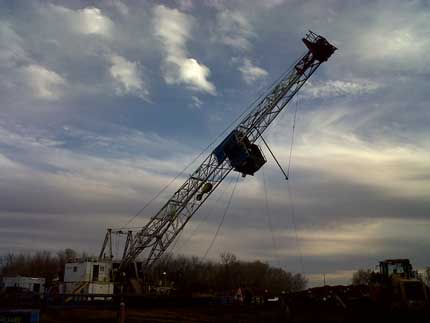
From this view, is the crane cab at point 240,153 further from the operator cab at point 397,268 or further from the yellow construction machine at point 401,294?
the yellow construction machine at point 401,294

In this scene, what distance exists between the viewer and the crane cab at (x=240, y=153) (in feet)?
137

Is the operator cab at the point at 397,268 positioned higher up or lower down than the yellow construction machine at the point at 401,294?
higher up

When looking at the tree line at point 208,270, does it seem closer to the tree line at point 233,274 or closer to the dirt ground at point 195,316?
the tree line at point 233,274

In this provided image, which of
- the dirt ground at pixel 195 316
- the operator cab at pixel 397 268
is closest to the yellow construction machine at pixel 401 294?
the operator cab at pixel 397 268

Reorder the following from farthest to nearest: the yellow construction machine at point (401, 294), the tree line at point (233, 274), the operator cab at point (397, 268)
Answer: the tree line at point (233, 274)
the operator cab at point (397, 268)
the yellow construction machine at point (401, 294)

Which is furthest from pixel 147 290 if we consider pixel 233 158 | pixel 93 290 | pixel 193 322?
pixel 193 322

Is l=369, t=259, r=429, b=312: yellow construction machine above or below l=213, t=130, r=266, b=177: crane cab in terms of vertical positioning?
below

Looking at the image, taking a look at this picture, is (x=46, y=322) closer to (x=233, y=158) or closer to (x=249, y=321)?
(x=249, y=321)

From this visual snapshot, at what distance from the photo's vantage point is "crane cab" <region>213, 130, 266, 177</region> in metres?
41.8

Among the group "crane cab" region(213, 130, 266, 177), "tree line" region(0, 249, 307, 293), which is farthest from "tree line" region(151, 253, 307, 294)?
"crane cab" region(213, 130, 266, 177)

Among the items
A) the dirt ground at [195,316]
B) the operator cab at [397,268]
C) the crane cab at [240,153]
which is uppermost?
the crane cab at [240,153]

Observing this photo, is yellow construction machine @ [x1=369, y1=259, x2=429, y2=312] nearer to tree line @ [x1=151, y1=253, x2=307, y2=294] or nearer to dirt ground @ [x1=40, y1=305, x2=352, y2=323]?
dirt ground @ [x1=40, y1=305, x2=352, y2=323]

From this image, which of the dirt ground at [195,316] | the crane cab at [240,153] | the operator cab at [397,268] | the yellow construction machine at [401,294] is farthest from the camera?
the crane cab at [240,153]

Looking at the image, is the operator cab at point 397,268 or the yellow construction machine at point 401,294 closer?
the yellow construction machine at point 401,294
